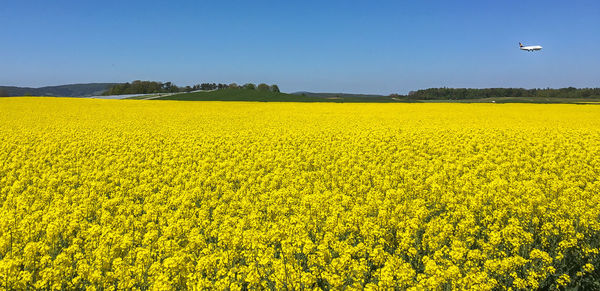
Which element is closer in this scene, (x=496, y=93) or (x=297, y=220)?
(x=297, y=220)

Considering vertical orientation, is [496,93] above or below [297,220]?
above

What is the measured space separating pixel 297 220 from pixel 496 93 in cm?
12169

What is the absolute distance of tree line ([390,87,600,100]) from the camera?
98750 millimetres

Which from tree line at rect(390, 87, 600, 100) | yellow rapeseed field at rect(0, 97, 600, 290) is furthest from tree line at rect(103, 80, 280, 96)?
yellow rapeseed field at rect(0, 97, 600, 290)

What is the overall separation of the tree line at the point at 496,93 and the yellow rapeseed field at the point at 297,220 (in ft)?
322

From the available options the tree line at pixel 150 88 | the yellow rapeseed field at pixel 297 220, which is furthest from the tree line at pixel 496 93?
the yellow rapeseed field at pixel 297 220

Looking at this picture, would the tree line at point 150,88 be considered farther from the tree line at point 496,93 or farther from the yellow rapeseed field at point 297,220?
the yellow rapeseed field at point 297,220

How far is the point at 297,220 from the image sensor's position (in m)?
6.80

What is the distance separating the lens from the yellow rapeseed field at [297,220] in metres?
5.25

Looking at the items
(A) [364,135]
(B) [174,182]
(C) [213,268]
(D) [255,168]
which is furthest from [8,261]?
(A) [364,135]

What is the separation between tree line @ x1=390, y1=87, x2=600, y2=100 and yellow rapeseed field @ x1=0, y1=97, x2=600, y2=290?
98213 millimetres

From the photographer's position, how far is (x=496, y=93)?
110375 millimetres

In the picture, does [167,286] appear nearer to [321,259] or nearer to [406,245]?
[321,259]

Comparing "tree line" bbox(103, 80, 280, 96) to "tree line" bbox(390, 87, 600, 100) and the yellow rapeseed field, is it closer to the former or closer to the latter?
"tree line" bbox(390, 87, 600, 100)
